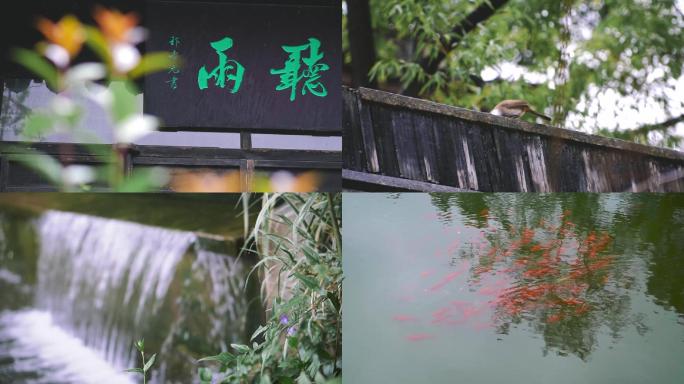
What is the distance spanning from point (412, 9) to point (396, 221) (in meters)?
1.15

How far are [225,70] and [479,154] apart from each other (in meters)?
1.27

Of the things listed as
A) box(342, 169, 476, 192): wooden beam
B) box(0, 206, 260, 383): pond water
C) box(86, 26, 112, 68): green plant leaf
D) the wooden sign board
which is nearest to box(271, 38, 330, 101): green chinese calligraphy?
the wooden sign board

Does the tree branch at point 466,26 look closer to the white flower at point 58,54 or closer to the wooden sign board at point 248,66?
the wooden sign board at point 248,66

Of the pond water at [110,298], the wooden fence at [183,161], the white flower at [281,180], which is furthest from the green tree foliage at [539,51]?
the pond water at [110,298]

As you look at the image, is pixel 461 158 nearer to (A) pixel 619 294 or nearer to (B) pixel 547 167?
(B) pixel 547 167

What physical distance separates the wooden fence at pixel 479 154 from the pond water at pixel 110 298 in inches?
38.6

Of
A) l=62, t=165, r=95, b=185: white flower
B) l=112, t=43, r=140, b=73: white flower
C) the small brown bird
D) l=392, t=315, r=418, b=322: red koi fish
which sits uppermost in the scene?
l=112, t=43, r=140, b=73: white flower

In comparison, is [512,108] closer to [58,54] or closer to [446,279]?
[446,279]

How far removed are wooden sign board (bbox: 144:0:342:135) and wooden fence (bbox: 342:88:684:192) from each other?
0.17 m

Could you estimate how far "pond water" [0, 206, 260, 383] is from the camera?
3617mm

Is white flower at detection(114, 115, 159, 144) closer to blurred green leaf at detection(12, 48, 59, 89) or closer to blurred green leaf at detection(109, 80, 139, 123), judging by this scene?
blurred green leaf at detection(109, 80, 139, 123)

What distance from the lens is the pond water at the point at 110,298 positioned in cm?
362

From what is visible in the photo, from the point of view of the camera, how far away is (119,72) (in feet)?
10.2

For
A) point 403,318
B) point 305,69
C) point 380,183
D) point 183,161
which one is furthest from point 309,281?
point 305,69
